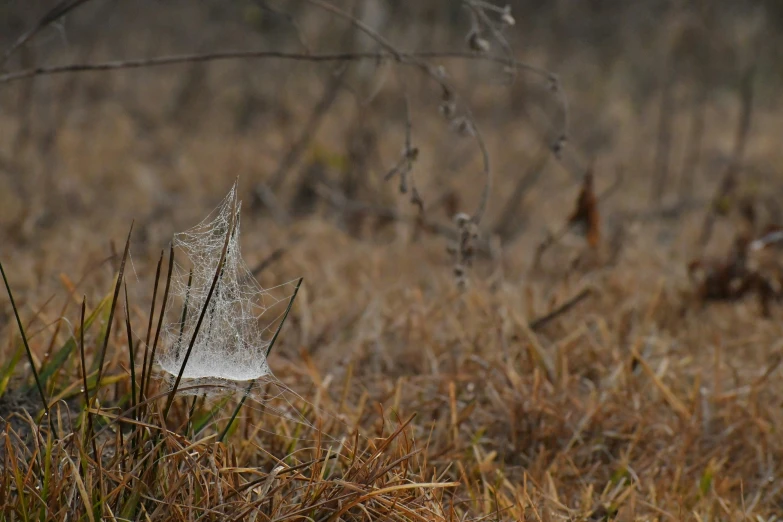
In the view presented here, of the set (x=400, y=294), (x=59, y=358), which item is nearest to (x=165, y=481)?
(x=59, y=358)

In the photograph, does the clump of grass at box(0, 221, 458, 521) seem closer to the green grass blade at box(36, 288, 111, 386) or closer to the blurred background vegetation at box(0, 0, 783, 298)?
the green grass blade at box(36, 288, 111, 386)

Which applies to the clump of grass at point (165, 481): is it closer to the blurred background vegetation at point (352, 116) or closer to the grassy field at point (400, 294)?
→ the grassy field at point (400, 294)

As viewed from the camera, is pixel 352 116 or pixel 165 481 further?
pixel 352 116

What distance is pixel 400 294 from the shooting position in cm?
331

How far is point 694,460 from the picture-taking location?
2201 millimetres

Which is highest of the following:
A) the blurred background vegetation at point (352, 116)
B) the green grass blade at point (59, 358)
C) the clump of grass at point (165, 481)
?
the blurred background vegetation at point (352, 116)

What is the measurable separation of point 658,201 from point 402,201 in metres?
1.45

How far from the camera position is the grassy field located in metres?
1.64

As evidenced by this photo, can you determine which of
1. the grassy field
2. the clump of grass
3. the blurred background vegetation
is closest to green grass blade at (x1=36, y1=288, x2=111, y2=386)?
the grassy field

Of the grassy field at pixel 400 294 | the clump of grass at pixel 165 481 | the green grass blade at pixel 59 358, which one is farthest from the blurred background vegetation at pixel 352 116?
the clump of grass at pixel 165 481

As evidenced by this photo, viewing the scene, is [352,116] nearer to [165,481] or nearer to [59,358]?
[59,358]

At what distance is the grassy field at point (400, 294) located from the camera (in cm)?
164

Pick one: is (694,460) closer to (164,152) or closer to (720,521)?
(720,521)

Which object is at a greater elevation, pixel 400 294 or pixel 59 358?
pixel 400 294
